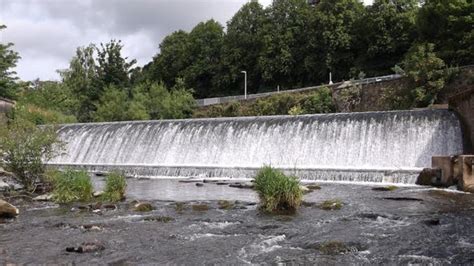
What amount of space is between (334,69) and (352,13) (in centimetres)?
509

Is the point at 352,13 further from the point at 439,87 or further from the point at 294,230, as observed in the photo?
the point at 294,230

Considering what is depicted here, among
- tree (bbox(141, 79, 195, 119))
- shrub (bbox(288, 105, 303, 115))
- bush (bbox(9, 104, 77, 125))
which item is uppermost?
tree (bbox(141, 79, 195, 119))

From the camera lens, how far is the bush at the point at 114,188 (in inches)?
652

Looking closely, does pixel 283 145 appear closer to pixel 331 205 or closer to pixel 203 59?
pixel 331 205

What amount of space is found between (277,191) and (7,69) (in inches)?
1563

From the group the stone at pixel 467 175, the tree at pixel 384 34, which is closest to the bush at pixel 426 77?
the tree at pixel 384 34

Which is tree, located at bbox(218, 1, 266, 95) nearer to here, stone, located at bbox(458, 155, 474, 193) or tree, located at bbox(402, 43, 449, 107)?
tree, located at bbox(402, 43, 449, 107)

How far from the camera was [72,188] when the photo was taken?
16.7 meters

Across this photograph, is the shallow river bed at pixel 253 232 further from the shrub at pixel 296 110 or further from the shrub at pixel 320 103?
the shrub at pixel 296 110

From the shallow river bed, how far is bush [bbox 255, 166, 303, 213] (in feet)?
1.12

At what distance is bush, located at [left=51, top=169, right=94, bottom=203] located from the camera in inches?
655

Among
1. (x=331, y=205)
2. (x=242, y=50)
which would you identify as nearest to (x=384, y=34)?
(x=242, y=50)

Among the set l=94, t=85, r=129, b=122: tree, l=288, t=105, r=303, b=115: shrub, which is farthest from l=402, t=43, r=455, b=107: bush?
l=94, t=85, r=129, b=122: tree

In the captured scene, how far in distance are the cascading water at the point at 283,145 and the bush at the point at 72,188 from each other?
4238 mm
